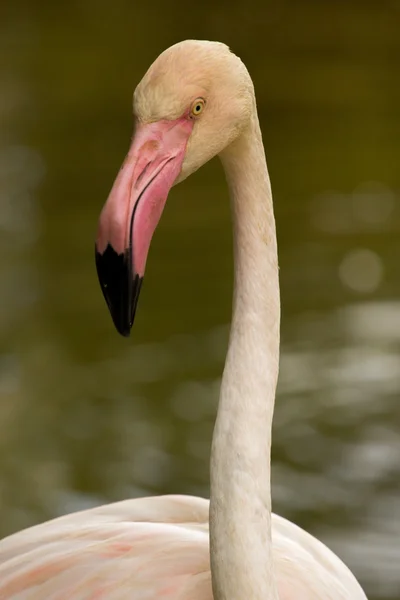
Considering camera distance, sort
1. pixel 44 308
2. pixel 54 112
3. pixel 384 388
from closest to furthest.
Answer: pixel 384 388
pixel 44 308
pixel 54 112

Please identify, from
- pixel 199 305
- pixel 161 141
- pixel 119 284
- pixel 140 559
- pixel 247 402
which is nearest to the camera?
pixel 119 284

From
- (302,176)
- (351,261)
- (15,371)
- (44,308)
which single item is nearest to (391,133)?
(302,176)

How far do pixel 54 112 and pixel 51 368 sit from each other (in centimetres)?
344

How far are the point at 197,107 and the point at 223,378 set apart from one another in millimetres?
447

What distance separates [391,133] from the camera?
285 inches

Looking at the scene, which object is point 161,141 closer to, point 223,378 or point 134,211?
point 134,211

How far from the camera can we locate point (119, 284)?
158cm

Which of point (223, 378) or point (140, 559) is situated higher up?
point (223, 378)

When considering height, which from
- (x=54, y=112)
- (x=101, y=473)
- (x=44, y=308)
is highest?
(x=54, y=112)

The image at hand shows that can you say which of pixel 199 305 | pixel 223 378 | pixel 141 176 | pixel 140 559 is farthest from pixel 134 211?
pixel 199 305

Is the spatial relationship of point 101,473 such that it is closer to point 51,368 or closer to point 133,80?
point 51,368

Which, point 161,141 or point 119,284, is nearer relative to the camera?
point 119,284

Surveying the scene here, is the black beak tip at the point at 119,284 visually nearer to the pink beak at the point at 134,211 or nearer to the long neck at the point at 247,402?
the pink beak at the point at 134,211

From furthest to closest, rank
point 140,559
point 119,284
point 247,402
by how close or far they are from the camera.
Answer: point 140,559
point 247,402
point 119,284
